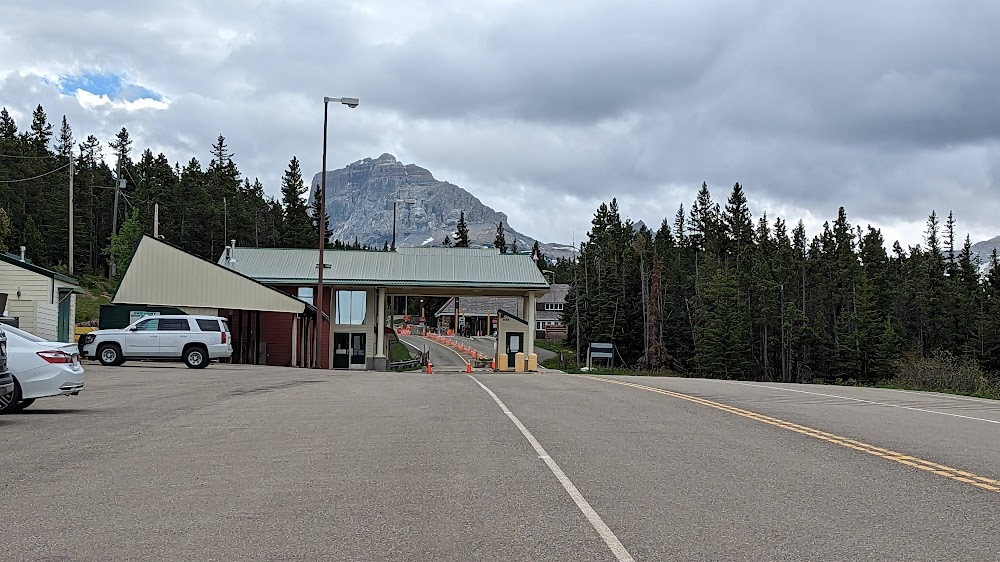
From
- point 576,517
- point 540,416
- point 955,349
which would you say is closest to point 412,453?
point 576,517

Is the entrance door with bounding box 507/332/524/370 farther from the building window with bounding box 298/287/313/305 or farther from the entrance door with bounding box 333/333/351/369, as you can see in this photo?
the building window with bounding box 298/287/313/305

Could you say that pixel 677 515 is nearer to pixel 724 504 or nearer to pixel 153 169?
pixel 724 504

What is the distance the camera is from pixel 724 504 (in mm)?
8117

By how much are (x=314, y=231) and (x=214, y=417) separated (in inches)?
4491

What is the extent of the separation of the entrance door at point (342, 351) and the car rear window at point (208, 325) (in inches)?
1063

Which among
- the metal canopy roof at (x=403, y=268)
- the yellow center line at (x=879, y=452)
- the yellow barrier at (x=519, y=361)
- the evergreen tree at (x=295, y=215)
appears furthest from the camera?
the evergreen tree at (x=295, y=215)

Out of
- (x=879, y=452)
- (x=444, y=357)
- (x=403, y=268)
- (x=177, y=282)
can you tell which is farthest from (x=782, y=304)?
(x=879, y=452)

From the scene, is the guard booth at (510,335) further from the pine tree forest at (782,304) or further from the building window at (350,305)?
the pine tree forest at (782,304)

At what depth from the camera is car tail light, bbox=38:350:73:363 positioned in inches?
602

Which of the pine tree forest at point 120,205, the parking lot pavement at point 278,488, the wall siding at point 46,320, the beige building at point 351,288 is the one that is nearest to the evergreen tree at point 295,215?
the pine tree forest at point 120,205

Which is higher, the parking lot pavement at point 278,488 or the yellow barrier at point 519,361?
the parking lot pavement at point 278,488

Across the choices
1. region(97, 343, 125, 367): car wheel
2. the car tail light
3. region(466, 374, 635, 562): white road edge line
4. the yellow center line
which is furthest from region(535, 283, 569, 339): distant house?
region(466, 374, 635, 562): white road edge line

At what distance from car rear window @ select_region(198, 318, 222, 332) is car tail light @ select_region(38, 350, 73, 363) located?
17.8m

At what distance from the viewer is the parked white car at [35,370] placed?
15055 mm
